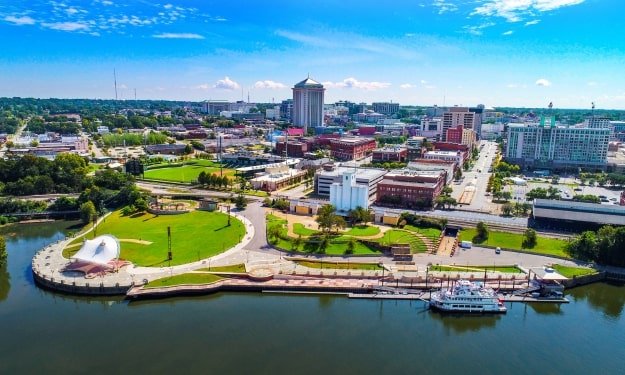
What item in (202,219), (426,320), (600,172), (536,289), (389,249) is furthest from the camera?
(600,172)

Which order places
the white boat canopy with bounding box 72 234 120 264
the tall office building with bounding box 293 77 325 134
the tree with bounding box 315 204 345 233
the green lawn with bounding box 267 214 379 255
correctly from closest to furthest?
1. the white boat canopy with bounding box 72 234 120 264
2. the green lawn with bounding box 267 214 379 255
3. the tree with bounding box 315 204 345 233
4. the tall office building with bounding box 293 77 325 134

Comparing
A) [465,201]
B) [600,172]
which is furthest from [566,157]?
[465,201]

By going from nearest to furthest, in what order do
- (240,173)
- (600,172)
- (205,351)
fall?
(205,351) < (240,173) < (600,172)

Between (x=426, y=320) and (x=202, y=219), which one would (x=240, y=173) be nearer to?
(x=202, y=219)

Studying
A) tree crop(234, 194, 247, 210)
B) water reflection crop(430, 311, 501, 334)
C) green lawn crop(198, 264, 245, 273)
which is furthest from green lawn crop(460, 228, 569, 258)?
tree crop(234, 194, 247, 210)

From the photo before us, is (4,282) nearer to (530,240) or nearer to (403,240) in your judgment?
(403,240)

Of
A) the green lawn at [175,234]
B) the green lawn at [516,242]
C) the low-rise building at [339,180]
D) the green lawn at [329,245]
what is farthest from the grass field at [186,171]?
the green lawn at [516,242]

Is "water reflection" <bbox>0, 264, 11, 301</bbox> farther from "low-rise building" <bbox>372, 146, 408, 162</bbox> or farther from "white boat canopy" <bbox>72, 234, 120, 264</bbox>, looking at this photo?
"low-rise building" <bbox>372, 146, 408, 162</bbox>
